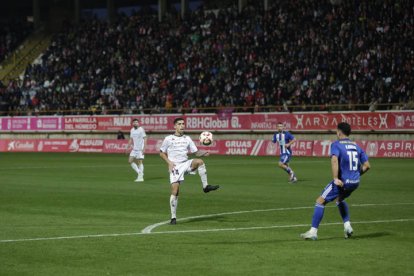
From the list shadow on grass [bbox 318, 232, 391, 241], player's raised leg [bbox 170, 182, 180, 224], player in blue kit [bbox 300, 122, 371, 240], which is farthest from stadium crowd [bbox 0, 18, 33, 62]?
player in blue kit [bbox 300, 122, 371, 240]

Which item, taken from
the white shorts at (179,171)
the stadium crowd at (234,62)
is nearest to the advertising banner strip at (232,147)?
the stadium crowd at (234,62)

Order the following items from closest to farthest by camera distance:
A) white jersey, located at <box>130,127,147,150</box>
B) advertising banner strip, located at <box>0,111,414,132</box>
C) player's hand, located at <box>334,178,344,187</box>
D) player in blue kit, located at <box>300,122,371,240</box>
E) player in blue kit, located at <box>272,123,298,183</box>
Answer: player's hand, located at <box>334,178,344,187</box>
player in blue kit, located at <box>300,122,371,240</box>
player in blue kit, located at <box>272,123,298,183</box>
white jersey, located at <box>130,127,147,150</box>
advertising banner strip, located at <box>0,111,414,132</box>

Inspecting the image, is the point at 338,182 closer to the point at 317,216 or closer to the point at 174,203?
the point at 317,216

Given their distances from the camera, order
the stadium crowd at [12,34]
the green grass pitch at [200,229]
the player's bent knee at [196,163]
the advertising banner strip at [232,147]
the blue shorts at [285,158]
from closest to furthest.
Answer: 1. the green grass pitch at [200,229]
2. the player's bent knee at [196,163]
3. the blue shorts at [285,158]
4. the advertising banner strip at [232,147]
5. the stadium crowd at [12,34]

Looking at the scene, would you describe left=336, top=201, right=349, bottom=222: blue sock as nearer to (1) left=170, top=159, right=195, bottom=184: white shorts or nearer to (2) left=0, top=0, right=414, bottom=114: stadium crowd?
(1) left=170, top=159, right=195, bottom=184: white shorts

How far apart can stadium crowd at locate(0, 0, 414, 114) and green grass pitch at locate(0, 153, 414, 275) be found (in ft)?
55.0

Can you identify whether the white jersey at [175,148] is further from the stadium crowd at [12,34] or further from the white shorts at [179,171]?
the stadium crowd at [12,34]

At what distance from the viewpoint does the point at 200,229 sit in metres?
15.8

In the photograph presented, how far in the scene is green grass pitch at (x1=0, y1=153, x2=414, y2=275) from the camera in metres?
11.4

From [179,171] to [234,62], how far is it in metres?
37.4

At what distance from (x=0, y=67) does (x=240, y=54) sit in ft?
102

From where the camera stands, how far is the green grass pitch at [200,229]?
11.4m

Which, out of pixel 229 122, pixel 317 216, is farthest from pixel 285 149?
pixel 229 122

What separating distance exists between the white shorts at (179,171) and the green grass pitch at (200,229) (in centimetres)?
91
